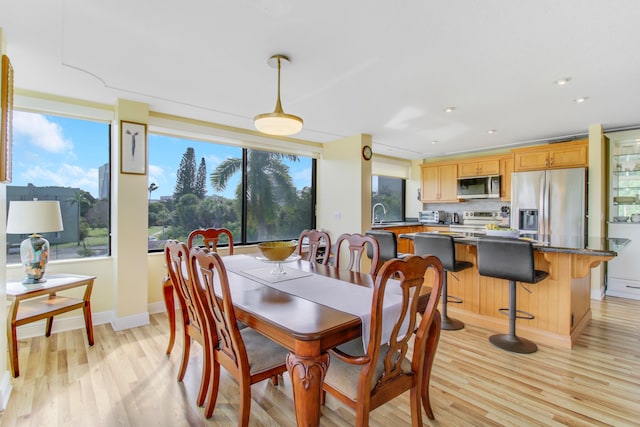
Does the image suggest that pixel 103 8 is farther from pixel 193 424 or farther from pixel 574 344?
pixel 574 344

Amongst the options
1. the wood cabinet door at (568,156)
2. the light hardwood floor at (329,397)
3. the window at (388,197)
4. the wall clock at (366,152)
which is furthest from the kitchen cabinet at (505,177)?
the light hardwood floor at (329,397)

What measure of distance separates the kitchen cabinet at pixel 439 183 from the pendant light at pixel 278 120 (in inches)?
181

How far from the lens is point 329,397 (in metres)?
2.00

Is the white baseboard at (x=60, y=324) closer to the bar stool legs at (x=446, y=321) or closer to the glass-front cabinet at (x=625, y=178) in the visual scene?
the bar stool legs at (x=446, y=321)

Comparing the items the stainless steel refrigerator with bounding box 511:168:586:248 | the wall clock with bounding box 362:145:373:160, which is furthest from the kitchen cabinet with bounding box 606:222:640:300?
the wall clock with bounding box 362:145:373:160

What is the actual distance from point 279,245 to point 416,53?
5.64ft

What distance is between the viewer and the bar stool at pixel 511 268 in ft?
8.20

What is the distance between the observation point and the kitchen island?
2645 mm

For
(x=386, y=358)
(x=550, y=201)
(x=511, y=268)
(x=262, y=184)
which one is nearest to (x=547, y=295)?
(x=511, y=268)

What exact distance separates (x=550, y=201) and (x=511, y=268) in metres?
2.58

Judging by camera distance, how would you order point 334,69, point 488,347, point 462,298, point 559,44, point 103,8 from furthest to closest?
1. point 462,298
2. point 488,347
3. point 334,69
4. point 559,44
5. point 103,8

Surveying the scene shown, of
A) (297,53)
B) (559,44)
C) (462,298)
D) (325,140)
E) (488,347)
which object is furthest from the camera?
(325,140)

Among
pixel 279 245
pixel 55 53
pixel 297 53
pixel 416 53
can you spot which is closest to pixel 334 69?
pixel 297 53

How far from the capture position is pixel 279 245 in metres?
2.21
